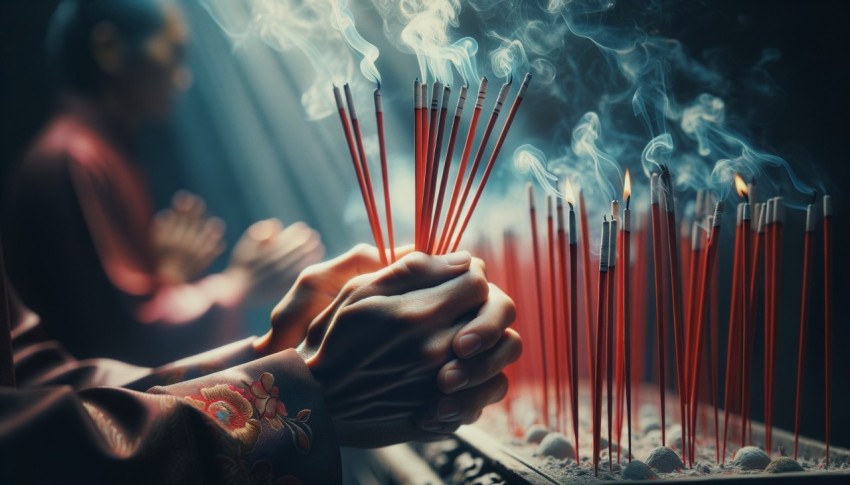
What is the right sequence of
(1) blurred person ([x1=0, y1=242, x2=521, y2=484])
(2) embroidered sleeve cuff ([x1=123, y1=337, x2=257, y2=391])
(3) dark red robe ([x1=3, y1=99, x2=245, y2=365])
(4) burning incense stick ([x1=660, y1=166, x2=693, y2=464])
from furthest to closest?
(3) dark red robe ([x1=3, y1=99, x2=245, y2=365]) → (2) embroidered sleeve cuff ([x1=123, y1=337, x2=257, y2=391]) → (4) burning incense stick ([x1=660, y1=166, x2=693, y2=464]) → (1) blurred person ([x1=0, y1=242, x2=521, y2=484])

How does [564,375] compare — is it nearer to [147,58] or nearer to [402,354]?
[402,354]

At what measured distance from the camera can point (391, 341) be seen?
71cm

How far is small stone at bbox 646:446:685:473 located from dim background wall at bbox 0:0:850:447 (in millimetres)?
656

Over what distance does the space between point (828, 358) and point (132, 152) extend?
1.58 meters

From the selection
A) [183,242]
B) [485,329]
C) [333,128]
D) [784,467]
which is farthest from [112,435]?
[333,128]

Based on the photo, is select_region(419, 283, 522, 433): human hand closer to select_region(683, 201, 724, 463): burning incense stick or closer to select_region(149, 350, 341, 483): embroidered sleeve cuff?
select_region(149, 350, 341, 483): embroidered sleeve cuff

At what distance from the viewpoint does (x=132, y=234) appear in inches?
57.7

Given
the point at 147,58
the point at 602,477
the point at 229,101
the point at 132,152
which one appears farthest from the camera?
the point at 229,101

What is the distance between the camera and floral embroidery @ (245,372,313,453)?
0.67 metres

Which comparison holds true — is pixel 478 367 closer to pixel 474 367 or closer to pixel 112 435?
pixel 474 367

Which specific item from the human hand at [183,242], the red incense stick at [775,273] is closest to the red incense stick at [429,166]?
the red incense stick at [775,273]

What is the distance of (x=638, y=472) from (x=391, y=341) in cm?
32

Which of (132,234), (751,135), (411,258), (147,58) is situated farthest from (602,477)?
(147,58)

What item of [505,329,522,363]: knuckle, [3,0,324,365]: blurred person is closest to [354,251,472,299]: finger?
[505,329,522,363]: knuckle
